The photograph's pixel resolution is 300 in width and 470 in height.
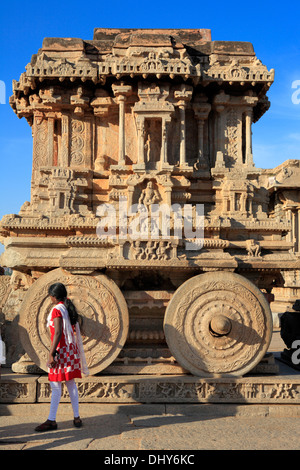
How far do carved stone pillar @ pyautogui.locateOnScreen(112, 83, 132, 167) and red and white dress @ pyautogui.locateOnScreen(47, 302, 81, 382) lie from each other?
371 centimetres

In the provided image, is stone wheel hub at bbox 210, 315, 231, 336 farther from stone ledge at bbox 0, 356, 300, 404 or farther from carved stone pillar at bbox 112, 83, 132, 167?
carved stone pillar at bbox 112, 83, 132, 167

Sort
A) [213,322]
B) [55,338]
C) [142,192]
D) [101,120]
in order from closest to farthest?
[55,338] < [213,322] < [142,192] < [101,120]

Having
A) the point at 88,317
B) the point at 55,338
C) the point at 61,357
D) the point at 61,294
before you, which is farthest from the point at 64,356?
the point at 88,317

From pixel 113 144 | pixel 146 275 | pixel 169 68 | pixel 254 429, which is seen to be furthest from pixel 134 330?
pixel 169 68

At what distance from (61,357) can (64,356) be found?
1.4 inches

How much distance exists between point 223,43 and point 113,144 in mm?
3033

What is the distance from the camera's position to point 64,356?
16.1 ft

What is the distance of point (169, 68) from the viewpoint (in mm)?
7762

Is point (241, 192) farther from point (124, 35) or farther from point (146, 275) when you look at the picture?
point (124, 35)

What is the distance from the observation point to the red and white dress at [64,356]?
15.9 feet

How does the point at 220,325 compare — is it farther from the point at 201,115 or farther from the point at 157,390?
the point at 201,115

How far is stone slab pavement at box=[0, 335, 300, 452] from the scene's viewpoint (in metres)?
4.36

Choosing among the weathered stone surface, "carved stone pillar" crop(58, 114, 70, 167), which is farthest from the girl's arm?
"carved stone pillar" crop(58, 114, 70, 167)

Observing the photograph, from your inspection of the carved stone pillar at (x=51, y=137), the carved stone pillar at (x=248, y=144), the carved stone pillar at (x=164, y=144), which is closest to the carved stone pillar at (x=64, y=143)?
the carved stone pillar at (x=51, y=137)
